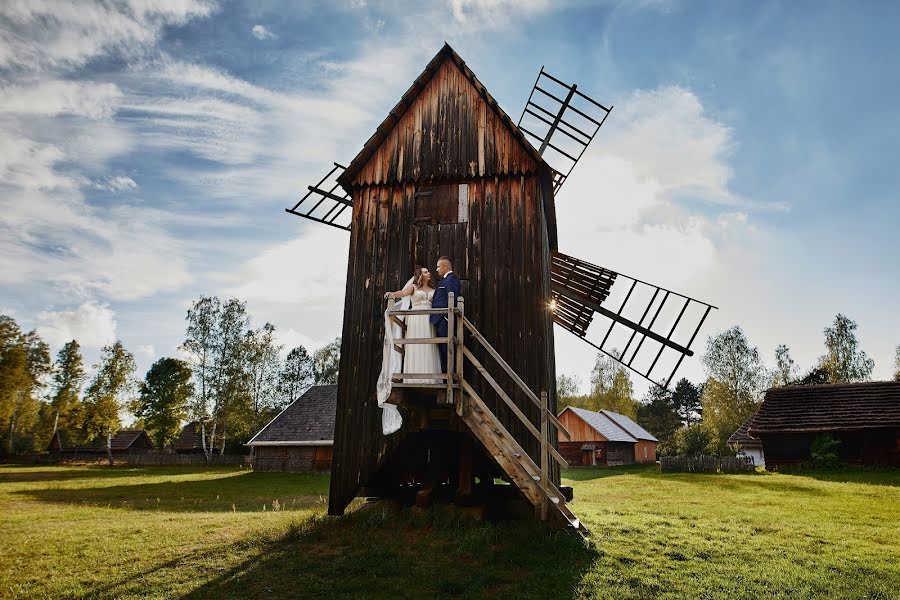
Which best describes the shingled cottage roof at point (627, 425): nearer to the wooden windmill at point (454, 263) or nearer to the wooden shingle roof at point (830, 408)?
the wooden shingle roof at point (830, 408)

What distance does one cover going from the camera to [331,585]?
7.20 metres

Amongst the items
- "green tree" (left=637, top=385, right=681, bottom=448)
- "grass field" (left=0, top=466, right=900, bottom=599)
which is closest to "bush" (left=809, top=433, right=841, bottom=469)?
"grass field" (left=0, top=466, right=900, bottom=599)

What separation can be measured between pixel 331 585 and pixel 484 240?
7.18m

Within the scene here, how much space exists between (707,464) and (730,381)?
62.4 feet

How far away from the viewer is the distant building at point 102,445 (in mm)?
61625

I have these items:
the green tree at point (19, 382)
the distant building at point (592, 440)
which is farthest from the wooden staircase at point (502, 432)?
the green tree at point (19, 382)

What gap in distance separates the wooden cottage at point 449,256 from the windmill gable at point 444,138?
26mm

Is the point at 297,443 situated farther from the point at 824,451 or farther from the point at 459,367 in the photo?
the point at 824,451

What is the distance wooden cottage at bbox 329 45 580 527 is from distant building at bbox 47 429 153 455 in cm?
A: 6334

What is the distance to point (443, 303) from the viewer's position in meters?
9.53

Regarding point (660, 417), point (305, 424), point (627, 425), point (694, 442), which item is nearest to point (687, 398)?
point (660, 417)

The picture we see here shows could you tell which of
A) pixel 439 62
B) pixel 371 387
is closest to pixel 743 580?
pixel 371 387

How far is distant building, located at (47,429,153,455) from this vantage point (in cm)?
6162

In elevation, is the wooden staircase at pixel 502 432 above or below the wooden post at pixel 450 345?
below
